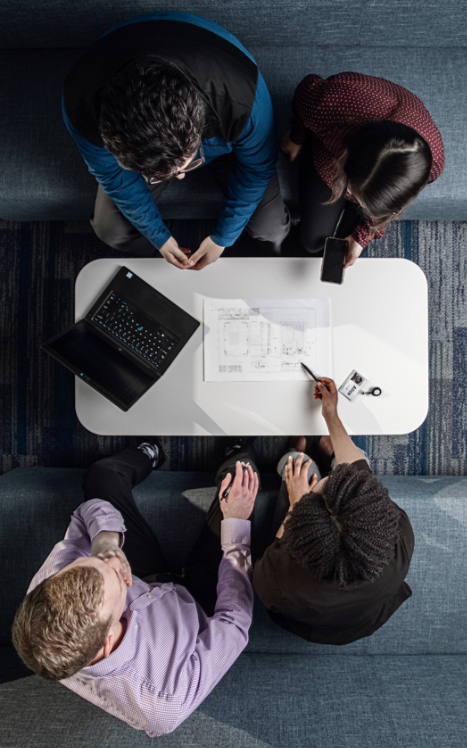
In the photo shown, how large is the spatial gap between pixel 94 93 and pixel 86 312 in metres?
0.56

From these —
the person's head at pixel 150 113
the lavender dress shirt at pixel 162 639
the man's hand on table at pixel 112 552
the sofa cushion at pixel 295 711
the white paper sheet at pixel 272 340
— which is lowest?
the sofa cushion at pixel 295 711

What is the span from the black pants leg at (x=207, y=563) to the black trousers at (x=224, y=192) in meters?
0.89

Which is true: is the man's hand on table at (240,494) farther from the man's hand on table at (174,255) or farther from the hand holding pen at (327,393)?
the man's hand on table at (174,255)

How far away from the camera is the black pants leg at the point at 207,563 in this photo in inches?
52.7

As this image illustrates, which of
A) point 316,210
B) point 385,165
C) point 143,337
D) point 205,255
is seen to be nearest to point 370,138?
point 385,165

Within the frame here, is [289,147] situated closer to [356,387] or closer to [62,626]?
[356,387]

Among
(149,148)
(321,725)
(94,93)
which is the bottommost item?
(321,725)

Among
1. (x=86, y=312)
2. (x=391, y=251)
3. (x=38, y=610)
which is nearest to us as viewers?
(x=38, y=610)

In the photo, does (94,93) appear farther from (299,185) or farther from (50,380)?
(50,380)

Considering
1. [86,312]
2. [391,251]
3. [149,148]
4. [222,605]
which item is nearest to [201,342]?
[86,312]

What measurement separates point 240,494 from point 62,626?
0.58 meters

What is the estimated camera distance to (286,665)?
1324 mm

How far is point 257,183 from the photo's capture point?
121 cm

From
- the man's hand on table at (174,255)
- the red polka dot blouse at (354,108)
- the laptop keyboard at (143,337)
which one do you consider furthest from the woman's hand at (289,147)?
the laptop keyboard at (143,337)
